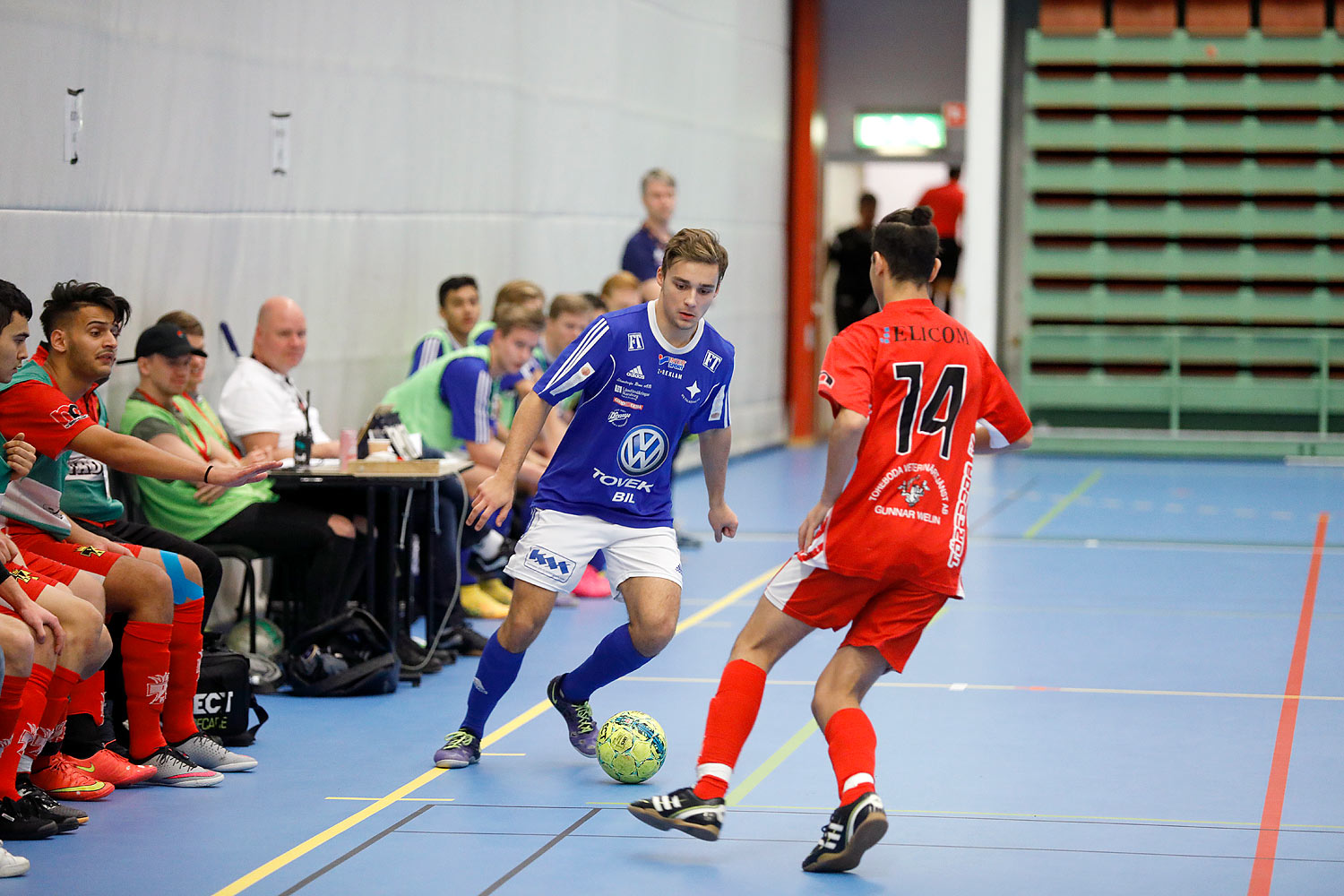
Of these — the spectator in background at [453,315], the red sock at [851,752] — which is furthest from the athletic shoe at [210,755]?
the spectator in background at [453,315]

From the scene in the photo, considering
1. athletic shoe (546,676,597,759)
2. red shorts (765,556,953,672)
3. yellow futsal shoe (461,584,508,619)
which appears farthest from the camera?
yellow futsal shoe (461,584,508,619)

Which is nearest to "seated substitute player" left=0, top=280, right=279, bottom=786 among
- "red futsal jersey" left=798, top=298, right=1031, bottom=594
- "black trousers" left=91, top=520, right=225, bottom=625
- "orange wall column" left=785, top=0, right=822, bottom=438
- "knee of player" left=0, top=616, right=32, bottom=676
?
"black trousers" left=91, top=520, right=225, bottom=625

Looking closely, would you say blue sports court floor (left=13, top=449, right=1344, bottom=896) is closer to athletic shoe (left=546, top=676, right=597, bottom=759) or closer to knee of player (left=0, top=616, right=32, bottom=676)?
athletic shoe (left=546, top=676, right=597, bottom=759)

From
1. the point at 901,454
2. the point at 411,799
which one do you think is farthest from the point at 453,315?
the point at 901,454

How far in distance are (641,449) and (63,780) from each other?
6.90 ft

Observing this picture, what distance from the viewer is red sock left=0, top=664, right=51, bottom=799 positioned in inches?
184

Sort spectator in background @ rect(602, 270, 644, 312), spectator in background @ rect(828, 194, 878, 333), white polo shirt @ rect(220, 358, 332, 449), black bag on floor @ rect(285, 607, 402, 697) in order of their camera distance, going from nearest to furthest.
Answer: black bag on floor @ rect(285, 607, 402, 697), white polo shirt @ rect(220, 358, 332, 449), spectator in background @ rect(602, 270, 644, 312), spectator in background @ rect(828, 194, 878, 333)

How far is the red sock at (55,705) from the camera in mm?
4879

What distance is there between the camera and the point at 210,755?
5.53 metres

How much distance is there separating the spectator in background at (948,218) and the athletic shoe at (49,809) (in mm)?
13143

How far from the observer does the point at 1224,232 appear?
16594mm

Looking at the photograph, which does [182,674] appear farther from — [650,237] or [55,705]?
[650,237]

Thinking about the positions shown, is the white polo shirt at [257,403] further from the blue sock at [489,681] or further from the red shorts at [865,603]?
the red shorts at [865,603]

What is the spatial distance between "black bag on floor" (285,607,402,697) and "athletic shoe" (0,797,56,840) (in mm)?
2012
